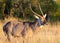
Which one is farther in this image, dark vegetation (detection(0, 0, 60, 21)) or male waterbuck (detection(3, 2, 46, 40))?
dark vegetation (detection(0, 0, 60, 21))

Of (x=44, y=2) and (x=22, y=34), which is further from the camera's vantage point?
(x=44, y=2)

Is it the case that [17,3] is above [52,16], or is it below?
above

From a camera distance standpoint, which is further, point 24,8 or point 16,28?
point 24,8

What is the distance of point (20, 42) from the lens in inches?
380

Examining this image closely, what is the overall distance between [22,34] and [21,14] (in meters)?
7.72

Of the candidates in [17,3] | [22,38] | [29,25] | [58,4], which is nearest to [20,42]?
[22,38]

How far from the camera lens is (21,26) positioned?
1027 cm

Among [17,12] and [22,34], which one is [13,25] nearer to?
[22,34]

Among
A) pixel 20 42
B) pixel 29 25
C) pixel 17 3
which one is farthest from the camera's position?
pixel 17 3

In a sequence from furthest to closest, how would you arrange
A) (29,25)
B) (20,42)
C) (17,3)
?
1. (17,3)
2. (29,25)
3. (20,42)

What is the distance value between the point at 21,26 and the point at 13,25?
33cm

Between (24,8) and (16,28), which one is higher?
(16,28)

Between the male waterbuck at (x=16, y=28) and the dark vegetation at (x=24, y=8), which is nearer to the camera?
the male waterbuck at (x=16, y=28)

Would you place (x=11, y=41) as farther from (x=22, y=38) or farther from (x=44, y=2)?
(x=44, y=2)
